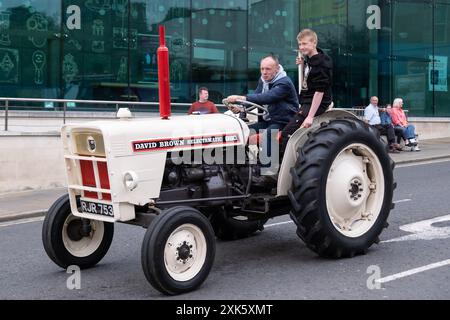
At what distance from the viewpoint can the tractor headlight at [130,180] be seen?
18.1 feet

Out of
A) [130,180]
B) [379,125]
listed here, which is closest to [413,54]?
[379,125]

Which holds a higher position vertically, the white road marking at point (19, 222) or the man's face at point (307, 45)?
the man's face at point (307, 45)

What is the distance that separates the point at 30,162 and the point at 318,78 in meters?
8.36

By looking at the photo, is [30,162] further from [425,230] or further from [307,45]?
[425,230]

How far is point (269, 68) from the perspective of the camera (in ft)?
22.6

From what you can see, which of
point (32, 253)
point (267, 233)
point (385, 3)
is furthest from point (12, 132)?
point (385, 3)

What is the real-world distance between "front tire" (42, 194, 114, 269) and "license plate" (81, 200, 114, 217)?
141mm

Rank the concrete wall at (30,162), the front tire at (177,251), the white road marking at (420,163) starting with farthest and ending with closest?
the white road marking at (420,163) → the concrete wall at (30,162) → the front tire at (177,251)

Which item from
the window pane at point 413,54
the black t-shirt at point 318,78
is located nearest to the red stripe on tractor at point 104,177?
the black t-shirt at point 318,78

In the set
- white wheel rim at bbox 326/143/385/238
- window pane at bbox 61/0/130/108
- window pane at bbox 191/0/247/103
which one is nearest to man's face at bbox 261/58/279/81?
white wheel rim at bbox 326/143/385/238

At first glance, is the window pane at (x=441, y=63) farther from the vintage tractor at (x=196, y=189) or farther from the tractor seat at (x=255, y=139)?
the tractor seat at (x=255, y=139)

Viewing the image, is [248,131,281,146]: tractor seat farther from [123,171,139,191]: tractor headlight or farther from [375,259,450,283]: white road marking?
[375,259,450,283]: white road marking

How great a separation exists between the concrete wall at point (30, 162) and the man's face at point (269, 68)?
778 centimetres
